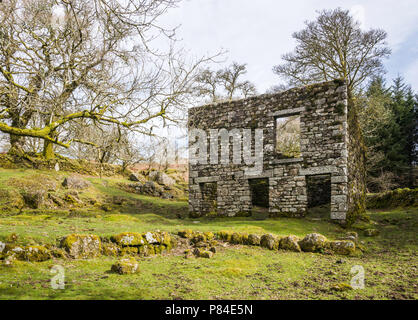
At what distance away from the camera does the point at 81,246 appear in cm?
601

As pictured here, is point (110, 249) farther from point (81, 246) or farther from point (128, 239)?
point (81, 246)

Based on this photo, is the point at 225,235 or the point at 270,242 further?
the point at 225,235

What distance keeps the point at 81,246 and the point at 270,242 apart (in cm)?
433

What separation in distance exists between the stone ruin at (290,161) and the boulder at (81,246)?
18.9 feet

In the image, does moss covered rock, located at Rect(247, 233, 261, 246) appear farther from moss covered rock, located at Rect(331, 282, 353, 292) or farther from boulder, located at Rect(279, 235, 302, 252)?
moss covered rock, located at Rect(331, 282, 353, 292)

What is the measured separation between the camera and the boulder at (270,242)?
790 centimetres

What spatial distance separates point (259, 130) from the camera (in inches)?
566

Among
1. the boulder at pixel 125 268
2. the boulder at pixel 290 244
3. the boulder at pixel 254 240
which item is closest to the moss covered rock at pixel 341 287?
the boulder at pixel 290 244

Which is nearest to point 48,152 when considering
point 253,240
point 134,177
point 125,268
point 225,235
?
point 134,177

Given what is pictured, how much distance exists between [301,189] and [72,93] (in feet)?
29.8

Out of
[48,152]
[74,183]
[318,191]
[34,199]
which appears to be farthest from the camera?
[48,152]

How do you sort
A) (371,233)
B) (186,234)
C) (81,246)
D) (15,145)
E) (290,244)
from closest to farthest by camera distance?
(81,246)
(290,244)
(186,234)
(371,233)
(15,145)

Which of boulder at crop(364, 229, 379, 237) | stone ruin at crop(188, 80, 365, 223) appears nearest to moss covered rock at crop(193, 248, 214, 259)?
stone ruin at crop(188, 80, 365, 223)

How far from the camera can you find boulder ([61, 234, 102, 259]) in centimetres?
589
